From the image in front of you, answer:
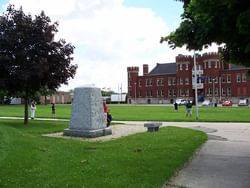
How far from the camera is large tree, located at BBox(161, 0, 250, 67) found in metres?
9.43

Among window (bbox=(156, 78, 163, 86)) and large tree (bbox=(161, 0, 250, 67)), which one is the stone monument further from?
window (bbox=(156, 78, 163, 86))

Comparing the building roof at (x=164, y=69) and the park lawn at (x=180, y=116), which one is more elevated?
the building roof at (x=164, y=69)

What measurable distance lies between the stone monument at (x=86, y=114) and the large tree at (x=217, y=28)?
10.3 meters

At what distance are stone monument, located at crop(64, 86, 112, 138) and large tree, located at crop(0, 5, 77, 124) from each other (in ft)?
17.4

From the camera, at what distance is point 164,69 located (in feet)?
467

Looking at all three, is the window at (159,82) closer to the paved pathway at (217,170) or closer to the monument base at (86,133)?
the monument base at (86,133)

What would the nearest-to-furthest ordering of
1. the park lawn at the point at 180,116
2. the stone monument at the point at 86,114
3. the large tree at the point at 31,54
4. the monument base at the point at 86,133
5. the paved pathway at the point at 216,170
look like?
the paved pathway at the point at 216,170, the monument base at the point at 86,133, the stone monument at the point at 86,114, the large tree at the point at 31,54, the park lawn at the point at 180,116

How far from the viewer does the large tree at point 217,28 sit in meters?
9.43

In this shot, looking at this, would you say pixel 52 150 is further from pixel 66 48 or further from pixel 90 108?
pixel 66 48

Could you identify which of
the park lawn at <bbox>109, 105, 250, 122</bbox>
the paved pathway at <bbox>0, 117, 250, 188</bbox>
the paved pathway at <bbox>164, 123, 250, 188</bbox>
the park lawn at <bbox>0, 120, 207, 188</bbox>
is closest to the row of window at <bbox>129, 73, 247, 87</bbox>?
the park lawn at <bbox>109, 105, 250, 122</bbox>

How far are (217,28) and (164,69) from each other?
13215 centimetres

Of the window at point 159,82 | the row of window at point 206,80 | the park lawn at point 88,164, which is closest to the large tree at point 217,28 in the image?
the park lawn at point 88,164

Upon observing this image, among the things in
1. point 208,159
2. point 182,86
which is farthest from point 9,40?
point 182,86

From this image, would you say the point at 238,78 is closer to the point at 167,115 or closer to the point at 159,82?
the point at 159,82
